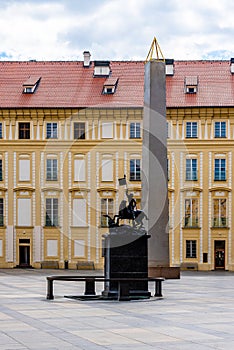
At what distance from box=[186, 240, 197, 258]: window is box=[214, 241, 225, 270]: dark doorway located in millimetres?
1526

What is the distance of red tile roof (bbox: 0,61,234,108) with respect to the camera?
63.5 metres

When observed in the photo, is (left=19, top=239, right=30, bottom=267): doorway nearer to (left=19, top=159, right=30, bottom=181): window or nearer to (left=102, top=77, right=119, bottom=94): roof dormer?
(left=19, top=159, right=30, bottom=181): window

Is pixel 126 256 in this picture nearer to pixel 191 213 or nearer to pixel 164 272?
pixel 164 272

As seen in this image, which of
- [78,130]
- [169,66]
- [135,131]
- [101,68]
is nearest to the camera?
[135,131]

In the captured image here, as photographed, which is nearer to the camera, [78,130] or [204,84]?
[78,130]

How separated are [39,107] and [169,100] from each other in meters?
9.72

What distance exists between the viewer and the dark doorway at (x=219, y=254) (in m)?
62.0

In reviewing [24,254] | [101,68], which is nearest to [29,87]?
[101,68]

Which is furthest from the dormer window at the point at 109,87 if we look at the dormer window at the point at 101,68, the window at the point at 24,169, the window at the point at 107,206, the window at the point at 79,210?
the window at the point at 79,210

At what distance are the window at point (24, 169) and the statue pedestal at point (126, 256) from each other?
41336mm

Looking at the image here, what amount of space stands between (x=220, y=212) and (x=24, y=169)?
1509 cm

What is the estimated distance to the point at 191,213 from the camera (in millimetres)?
62812

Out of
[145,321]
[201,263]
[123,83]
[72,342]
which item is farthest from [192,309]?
[123,83]

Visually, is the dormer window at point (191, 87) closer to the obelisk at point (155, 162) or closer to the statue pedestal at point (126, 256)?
the obelisk at point (155, 162)
